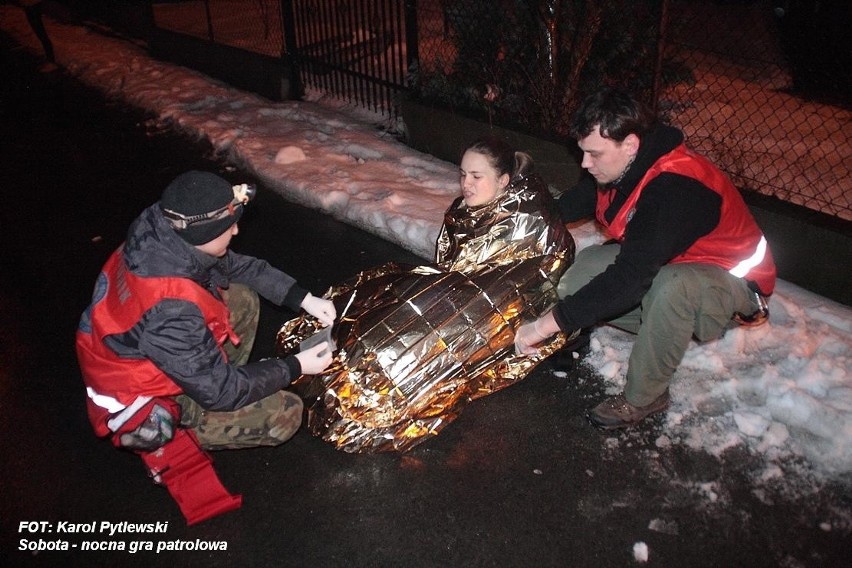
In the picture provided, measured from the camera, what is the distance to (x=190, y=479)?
8.13 ft

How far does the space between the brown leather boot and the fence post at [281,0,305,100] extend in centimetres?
583

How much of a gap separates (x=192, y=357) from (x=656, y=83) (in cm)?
356

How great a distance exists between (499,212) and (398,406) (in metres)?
1.02

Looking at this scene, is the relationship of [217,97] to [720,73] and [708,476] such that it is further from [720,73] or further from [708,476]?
[708,476]

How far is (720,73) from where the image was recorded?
643cm

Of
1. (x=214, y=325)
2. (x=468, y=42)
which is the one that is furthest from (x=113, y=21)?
(x=214, y=325)

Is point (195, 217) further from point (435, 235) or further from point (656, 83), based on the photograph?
point (656, 83)

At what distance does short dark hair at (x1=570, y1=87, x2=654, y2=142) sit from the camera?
236 cm

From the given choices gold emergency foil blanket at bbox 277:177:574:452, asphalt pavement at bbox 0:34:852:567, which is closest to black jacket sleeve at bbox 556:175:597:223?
gold emergency foil blanket at bbox 277:177:574:452

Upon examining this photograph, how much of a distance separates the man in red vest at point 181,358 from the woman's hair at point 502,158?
3.66 ft

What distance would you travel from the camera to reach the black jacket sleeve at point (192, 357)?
7.07ft

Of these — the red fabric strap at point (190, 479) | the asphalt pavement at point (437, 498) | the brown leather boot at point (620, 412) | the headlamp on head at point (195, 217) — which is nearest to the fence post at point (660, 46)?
the brown leather boot at point (620, 412)

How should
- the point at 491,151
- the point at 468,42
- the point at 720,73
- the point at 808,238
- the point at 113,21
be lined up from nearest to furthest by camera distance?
the point at 491,151 < the point at 808,238 < the point at 468,42 < the point at 720,73 < the point at 113,21

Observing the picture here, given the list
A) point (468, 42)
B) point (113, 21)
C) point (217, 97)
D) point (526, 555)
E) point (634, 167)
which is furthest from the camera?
point (113, 21)
